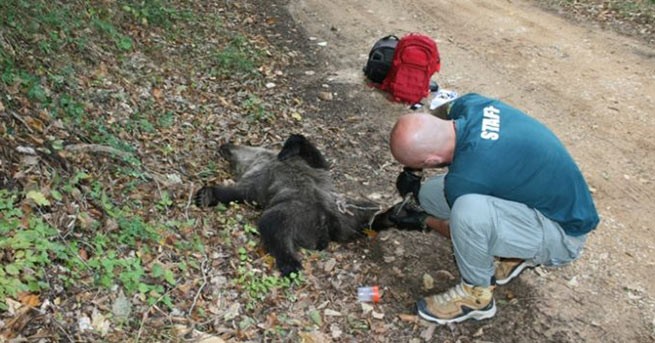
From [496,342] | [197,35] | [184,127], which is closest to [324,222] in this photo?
[496,342]

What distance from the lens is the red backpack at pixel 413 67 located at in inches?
314

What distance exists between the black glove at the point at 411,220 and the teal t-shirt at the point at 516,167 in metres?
0.95

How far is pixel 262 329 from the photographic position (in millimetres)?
4348

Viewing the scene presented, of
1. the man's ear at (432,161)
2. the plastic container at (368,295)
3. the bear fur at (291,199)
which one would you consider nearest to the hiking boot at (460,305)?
the plastic container at (368,295)

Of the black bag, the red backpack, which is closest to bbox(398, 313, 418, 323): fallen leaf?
the red backpack

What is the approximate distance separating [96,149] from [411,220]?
2816 mm

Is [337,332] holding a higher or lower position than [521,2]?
lower

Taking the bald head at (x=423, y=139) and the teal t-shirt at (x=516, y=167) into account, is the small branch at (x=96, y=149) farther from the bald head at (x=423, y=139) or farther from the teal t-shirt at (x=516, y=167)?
the teal t-shirt at (x=516, y=167)

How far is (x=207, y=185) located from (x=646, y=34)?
8.32m

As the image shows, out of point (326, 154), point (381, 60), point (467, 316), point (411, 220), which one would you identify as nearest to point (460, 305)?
point (467, 316)

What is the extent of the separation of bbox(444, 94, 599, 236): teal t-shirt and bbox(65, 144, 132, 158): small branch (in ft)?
9.48

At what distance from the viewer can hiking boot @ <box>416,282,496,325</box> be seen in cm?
464

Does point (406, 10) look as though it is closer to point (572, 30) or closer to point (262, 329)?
point (572, 30)

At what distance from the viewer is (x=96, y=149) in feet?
17.1
